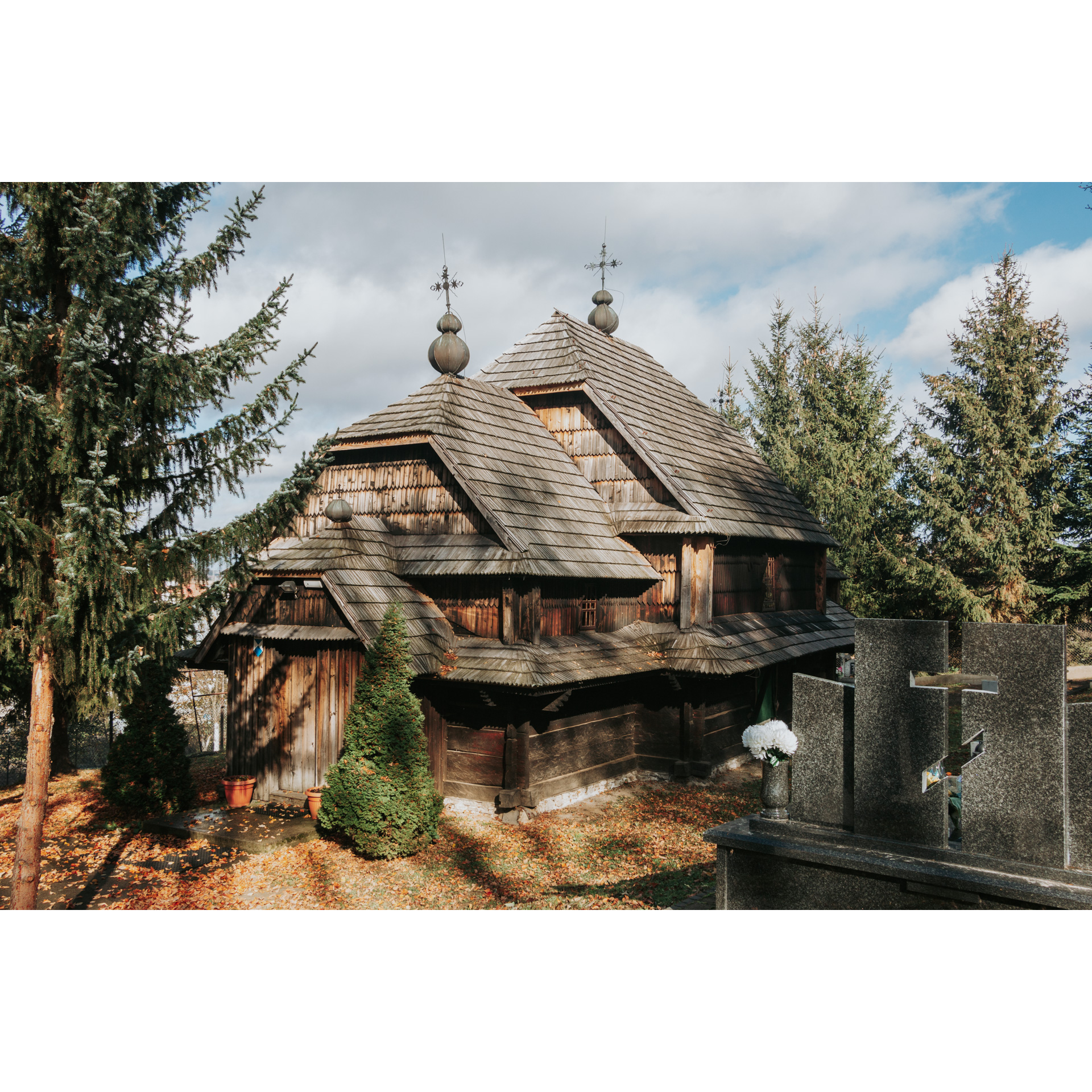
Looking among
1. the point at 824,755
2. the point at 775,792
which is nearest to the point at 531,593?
the point at 775,792

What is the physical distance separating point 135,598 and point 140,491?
125cm

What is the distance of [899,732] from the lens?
6.06m

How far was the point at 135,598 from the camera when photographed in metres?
7.14

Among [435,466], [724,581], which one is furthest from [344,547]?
[724,581]

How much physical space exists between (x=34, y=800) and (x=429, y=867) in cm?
464

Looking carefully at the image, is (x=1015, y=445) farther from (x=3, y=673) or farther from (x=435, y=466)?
(x=3, y=673)

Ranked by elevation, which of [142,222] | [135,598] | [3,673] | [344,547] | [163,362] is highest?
[142,222]

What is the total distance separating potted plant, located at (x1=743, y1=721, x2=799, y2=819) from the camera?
258 inches

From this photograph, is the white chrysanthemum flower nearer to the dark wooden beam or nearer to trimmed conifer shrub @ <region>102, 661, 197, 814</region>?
trimmed conifer shrub @ <region>102, 661, 197, 814</region>

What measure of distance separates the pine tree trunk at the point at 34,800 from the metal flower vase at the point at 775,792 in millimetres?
6773

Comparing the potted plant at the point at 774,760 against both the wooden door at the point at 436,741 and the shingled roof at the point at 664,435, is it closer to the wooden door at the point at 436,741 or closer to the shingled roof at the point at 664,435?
the wooden door at the point at 436,741

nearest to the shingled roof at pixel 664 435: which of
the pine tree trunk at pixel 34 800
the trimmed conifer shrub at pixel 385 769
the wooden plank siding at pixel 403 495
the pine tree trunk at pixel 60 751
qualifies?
the wooden plank siding at pixel 403 495

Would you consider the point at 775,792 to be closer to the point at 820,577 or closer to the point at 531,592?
A: the point at 531,592

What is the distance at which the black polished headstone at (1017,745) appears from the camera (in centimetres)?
552
